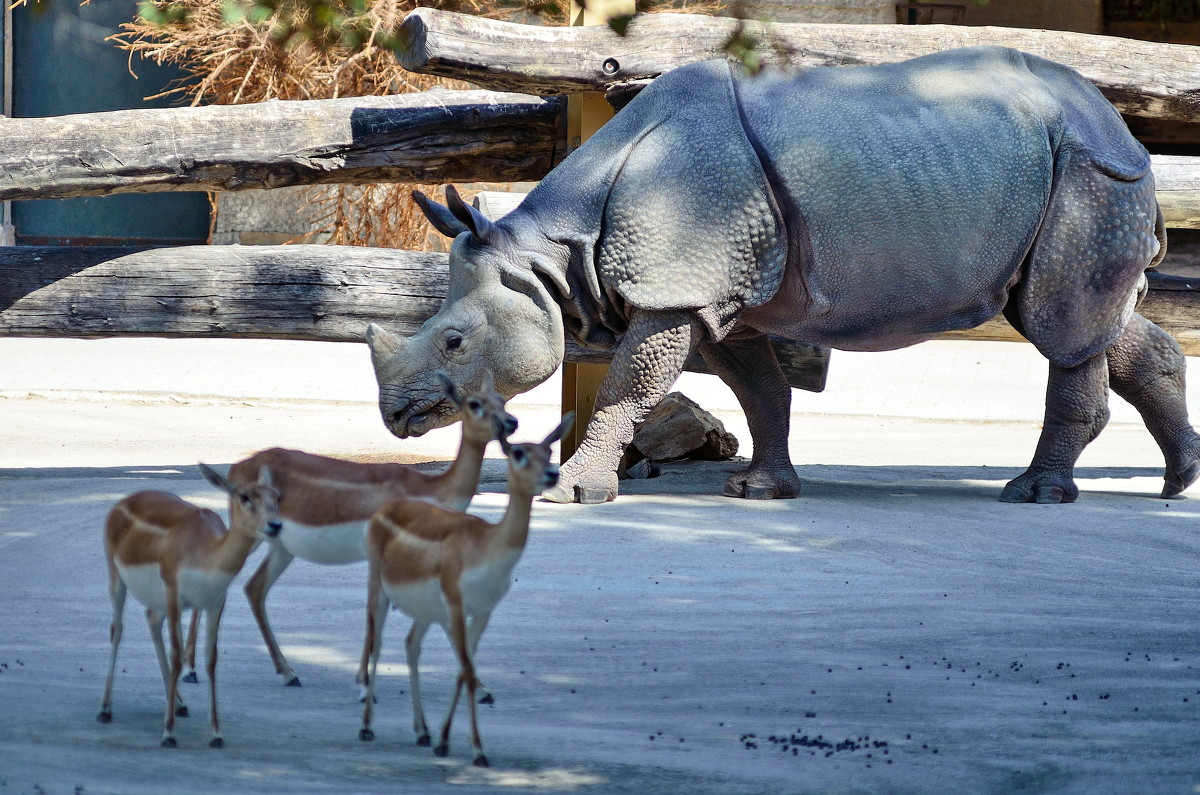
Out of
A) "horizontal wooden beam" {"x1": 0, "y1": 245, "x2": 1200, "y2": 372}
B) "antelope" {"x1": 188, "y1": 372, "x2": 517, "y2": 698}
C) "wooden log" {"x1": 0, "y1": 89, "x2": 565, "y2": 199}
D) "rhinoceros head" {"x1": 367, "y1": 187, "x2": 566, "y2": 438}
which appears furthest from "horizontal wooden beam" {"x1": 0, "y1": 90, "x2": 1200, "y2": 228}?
"antelope" {"x1": 188, "y1": 372, "x2": 517, "y2": 698}

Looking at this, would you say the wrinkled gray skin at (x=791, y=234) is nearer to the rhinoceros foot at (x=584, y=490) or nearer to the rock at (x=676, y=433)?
the rhinoceros foot at (x=584, y=490)

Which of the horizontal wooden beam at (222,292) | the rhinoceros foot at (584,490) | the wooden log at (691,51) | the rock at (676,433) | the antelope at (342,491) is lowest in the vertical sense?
the rock at (676,433)

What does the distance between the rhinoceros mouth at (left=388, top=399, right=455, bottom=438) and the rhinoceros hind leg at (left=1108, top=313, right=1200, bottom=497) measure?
3.09 metres

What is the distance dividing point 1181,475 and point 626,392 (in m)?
2.75

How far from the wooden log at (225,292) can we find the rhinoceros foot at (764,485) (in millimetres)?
881

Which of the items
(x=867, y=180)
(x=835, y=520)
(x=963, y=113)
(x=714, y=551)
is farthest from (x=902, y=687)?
(x=963, y=113)

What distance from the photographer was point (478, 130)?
23.9ft

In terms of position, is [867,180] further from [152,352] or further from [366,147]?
[152,352]

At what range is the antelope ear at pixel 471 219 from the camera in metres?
5.61

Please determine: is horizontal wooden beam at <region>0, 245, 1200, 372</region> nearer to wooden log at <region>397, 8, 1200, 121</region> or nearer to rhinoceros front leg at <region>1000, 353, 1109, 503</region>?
rhinoceros front leg at <region>1000, 353, 1109, 503</region>

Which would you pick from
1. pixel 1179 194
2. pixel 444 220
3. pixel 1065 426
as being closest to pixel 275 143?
pixel 444 220

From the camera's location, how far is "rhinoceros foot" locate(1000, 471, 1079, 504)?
655 centimetres

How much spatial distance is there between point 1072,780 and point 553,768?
115 centimetres

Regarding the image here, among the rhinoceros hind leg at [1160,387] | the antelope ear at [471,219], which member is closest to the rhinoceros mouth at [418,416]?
the antelope ear at [471,219]
